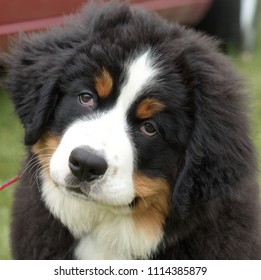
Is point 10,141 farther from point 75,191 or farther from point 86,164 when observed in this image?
point 86,164

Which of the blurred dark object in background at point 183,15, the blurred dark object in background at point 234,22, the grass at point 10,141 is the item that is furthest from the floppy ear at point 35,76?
the blurred dark object in background at point 234,22

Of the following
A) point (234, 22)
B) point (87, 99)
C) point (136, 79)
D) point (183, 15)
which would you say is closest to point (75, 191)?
point (87, 99)

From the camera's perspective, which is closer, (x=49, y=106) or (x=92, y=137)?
(x=92, y=137)

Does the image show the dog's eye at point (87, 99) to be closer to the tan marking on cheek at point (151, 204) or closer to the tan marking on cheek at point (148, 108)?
the tan marking on cheek at point (148, 108)

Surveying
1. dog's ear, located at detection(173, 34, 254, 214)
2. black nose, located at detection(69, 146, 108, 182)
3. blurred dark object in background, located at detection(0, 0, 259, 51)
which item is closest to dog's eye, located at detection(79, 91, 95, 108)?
black nose, located at detection(69, 146, 108, 182)

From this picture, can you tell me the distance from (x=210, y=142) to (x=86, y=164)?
0.64 m

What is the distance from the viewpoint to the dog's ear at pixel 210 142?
3.67 metres

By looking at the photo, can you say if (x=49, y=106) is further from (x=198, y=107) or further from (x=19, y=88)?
(x=198, y=107)

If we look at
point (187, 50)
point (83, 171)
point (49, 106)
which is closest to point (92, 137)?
point (83, 171)

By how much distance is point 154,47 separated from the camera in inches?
147

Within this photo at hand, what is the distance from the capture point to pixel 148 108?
3.66 metres

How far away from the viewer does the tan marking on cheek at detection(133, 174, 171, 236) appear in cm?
369

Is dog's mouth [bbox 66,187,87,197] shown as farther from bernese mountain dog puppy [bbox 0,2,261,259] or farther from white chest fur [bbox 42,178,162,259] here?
white chest fur [bbox 42,178,162,259]
